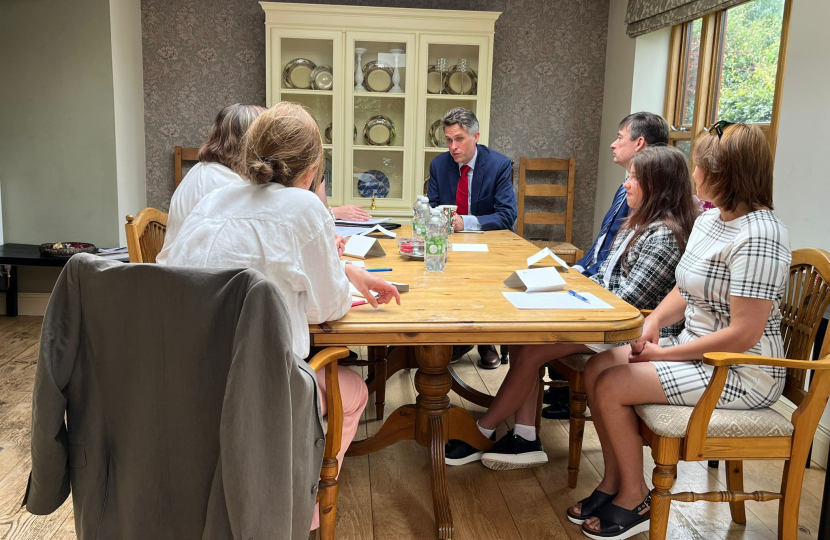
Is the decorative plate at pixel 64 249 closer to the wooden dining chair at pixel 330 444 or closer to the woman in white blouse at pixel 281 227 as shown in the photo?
the woman in white blouse at pixel 281 227

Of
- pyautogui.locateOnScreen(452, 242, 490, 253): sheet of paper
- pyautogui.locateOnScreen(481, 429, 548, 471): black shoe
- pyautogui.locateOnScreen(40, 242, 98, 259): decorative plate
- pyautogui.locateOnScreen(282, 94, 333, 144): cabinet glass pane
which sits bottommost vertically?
pyautogui.locateOnScreen(481, 429, 548, 471): black shoe

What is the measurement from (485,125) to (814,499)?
2.95 meters

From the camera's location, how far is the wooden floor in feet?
6.53

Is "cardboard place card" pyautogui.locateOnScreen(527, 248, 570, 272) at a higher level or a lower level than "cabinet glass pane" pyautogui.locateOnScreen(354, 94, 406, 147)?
lower

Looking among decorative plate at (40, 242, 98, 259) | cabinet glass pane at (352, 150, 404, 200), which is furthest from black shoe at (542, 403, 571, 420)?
decorative plate at (40, 242, 98, 259)

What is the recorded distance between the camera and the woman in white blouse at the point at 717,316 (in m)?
1.67

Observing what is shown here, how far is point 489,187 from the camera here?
369cm

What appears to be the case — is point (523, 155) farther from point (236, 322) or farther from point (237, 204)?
point (236, 322)

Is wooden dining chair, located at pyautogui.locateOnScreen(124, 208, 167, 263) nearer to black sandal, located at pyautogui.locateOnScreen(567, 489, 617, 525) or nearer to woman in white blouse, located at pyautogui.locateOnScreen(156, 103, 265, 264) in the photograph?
woman in white blouse, located at pyautogui.locateOnScreen(156, 103, 265, 264)

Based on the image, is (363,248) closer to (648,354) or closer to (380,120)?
(648,354)

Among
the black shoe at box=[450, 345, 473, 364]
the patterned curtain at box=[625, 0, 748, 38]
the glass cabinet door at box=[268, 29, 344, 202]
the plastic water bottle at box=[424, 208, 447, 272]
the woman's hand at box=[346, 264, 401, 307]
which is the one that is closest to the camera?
the woman's hand at box=[346, 264, 401, 307]

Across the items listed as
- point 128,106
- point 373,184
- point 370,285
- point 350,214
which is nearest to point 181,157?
point 128,106

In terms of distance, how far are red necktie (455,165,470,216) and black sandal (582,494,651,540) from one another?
2.11 meters

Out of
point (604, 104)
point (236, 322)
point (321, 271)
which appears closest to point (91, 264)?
point (236, 322)
